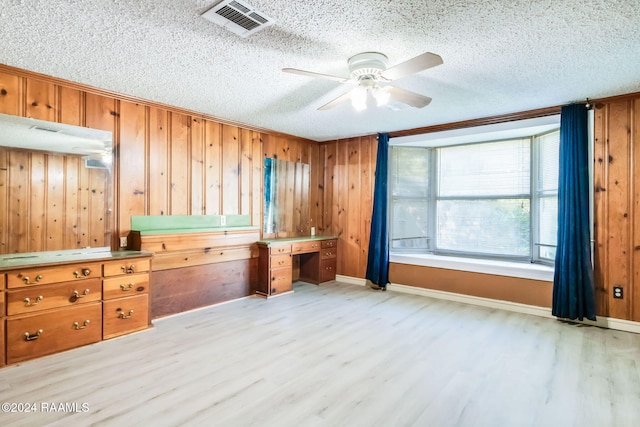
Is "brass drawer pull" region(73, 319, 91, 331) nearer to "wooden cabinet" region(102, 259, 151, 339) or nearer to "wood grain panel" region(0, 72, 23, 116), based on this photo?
"wooden cabinet" region(102, 259, 151, 339)

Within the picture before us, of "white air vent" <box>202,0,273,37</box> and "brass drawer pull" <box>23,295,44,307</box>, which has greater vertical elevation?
"white air vent" <box>202,0,273,37</box>

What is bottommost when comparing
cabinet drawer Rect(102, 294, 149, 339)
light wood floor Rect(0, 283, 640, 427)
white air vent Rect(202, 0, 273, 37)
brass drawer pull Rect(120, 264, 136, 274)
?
light wood floor Rect(0, 283, 640, 427)

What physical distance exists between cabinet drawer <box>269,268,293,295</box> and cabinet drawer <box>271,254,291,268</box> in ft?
0.18

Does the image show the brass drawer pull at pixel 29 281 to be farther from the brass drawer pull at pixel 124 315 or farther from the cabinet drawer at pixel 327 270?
the cabinet drawer at pixel 327 270

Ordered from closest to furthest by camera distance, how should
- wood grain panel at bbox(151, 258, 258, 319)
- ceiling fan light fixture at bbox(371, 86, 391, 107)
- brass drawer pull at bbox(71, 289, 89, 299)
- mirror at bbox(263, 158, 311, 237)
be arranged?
ceiling fan light fixture at bbox(371, 86, 391, 107) → brass drawer pull at bbox(71, 289, 89, 299) → wood grain panel at bbox(151, 258, 258, 319) → mirror at bbox(263, 158, 311, 237)

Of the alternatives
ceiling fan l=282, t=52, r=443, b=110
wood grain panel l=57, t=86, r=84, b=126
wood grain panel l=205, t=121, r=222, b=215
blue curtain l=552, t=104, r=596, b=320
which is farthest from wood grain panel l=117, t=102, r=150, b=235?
blue curtain l=552, t=104, r=596, b=320

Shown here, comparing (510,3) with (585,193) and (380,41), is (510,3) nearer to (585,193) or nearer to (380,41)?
(380,41)

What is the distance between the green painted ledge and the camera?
3.53 meters

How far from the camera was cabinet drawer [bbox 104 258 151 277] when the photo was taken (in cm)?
290

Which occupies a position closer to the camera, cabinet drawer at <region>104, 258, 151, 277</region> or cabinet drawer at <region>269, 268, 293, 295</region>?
cabinet drawer at <region>104, 258, 151, 277</region>

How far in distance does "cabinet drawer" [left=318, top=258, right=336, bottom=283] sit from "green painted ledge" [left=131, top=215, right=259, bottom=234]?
4.31 feet

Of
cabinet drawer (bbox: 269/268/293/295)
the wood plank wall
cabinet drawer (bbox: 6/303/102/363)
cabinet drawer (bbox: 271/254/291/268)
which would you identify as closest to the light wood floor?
cabinet drawer (bbox: 6/303/102/363)

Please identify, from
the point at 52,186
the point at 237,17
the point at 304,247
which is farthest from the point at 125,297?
the point at 237,17

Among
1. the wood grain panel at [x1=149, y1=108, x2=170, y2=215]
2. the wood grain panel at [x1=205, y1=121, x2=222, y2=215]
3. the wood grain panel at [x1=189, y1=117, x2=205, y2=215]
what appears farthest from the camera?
the wood grain panel at [x1=205, y1=121, x2=222, y2=215]
